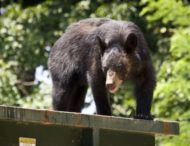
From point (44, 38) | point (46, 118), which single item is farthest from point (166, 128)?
point (44, 38)

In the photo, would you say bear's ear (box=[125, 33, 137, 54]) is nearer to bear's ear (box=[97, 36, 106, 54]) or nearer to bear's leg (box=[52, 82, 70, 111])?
bear's ear (box=[97, 36, 106, 54])

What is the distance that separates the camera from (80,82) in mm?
7234

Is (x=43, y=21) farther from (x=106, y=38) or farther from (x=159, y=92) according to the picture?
(x=106, y=38)

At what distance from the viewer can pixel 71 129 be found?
439 centimetres

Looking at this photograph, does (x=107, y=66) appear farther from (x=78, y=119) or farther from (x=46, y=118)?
(x=46, y=118)

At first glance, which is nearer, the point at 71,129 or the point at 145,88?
the point at 71,129

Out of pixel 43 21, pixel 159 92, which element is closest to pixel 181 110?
pixel 159 92

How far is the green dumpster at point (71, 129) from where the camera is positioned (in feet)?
13.0

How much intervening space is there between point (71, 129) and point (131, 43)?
2.26m

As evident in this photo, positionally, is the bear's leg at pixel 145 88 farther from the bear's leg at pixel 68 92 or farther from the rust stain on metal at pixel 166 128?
the rust stain on metal at pixel 166 128

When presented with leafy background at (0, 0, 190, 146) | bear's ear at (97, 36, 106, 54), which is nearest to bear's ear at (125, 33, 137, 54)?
bear's ear at (97, 36, 106, 54)

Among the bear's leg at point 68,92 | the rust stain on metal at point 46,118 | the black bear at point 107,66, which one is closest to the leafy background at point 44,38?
the bear's leg at point 68,92

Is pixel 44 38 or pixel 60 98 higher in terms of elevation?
pixel 44 38

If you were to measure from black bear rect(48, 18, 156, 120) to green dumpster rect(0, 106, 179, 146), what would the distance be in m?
1.30
